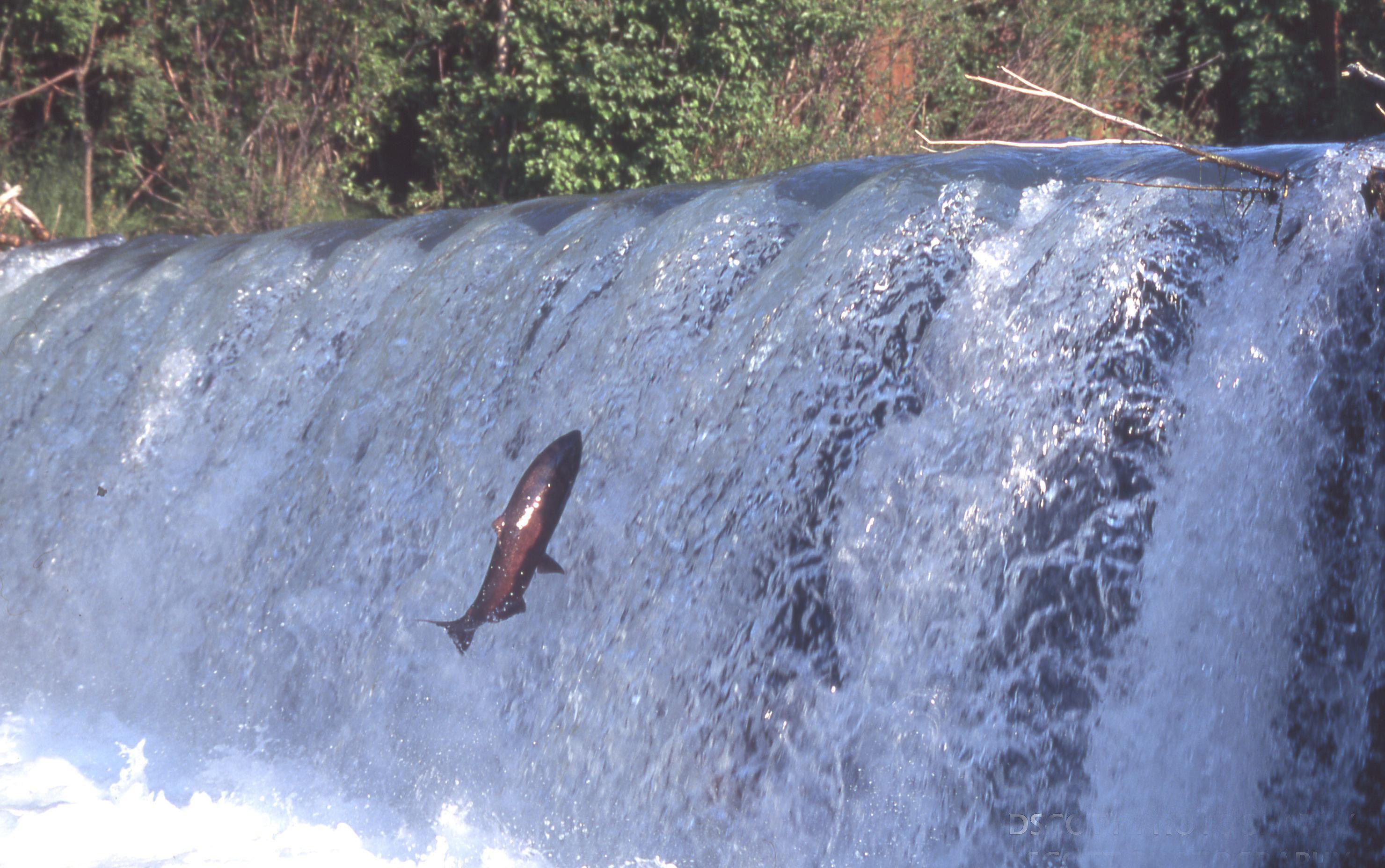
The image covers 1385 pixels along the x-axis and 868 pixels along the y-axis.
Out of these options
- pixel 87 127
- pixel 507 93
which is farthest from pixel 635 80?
pixel 87 127

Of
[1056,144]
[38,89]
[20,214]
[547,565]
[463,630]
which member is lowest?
[463,630]

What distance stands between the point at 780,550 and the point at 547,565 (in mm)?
597

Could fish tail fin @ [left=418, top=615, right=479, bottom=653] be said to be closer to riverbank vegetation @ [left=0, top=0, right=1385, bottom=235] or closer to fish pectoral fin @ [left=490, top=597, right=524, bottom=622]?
fish pectoral fin @ [left=490, top=597, right=524, bottom=622]

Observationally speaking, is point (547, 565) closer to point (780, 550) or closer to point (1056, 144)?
point (780, 550)

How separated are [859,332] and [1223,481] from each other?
916 mm

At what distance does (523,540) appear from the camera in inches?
118

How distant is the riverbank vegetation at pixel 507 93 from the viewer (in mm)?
8766

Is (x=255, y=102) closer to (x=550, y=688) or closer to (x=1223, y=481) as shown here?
(x=550, y=688)

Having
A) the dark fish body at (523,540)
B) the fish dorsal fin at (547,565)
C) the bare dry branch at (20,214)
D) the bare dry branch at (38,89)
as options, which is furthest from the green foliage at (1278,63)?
the bare dry branch at (38,89)

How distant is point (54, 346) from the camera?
4.90 m

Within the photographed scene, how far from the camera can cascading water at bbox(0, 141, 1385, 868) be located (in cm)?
225

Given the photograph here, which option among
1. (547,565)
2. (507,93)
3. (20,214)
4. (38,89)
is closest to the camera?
(547,565)

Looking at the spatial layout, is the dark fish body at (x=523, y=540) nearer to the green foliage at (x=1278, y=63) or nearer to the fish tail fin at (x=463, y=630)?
the fish tail fin at (x=463, y=630)

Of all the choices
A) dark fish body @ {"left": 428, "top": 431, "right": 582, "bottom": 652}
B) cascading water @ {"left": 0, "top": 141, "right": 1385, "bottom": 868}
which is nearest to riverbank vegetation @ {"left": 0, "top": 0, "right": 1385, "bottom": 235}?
cascading water @ {"left": 0, "top": 141, "right": 1385, "bottom": 868}
